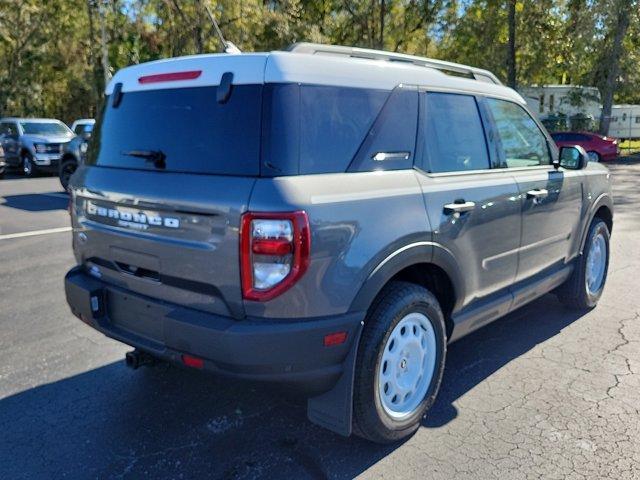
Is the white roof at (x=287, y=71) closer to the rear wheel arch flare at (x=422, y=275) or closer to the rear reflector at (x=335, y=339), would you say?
the rear wheel arch flare at (x=422, y=275)

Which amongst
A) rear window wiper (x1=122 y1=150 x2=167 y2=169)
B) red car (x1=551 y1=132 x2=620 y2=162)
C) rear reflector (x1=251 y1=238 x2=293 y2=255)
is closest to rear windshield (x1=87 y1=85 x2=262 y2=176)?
rear window wiper (x1=122 y1=150 x2=167 y2=169)

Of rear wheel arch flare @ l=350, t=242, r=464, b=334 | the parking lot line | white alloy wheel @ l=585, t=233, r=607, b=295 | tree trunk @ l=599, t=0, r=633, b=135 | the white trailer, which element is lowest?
the parking lot line

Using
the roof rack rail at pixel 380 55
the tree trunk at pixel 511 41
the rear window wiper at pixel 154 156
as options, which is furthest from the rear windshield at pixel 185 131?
the tree trunk at pixel 511 41

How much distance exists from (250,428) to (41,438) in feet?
3.66

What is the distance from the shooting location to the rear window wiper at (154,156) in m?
2.89

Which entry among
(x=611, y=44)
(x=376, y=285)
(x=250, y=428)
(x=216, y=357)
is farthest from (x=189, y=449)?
(x=611, y=44)

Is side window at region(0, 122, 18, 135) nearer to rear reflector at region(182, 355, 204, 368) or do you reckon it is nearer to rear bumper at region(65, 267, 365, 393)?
rear bumper at region(65, 267, 365, 393)

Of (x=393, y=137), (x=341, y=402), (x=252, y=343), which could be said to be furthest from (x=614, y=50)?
(x=252, y=343)

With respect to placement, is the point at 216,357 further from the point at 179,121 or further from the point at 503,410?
the point at 503,410

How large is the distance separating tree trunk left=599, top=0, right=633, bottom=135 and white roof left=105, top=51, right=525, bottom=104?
84.9 feet

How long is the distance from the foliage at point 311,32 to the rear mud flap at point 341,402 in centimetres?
2348

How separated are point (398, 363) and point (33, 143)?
57.8 ft

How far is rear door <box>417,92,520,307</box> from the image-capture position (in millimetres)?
3164

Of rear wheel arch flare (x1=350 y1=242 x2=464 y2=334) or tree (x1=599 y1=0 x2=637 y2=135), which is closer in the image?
rear wheel arch flare (x1=350 y1=242 x2=464 y2=334)
